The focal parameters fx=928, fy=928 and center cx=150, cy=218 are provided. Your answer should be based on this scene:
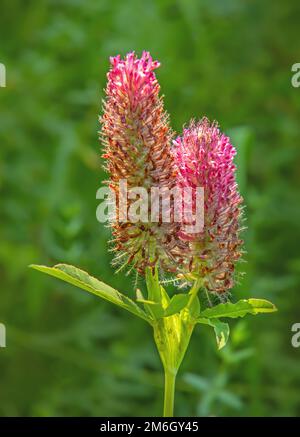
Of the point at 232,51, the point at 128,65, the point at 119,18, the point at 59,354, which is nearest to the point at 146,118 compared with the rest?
Result: the point at 128,65

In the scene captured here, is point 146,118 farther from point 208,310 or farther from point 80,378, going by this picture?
point 80,378

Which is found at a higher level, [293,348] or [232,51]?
[232,51]

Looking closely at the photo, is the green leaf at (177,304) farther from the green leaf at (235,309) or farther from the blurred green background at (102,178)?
the blurred green background at (102,178)

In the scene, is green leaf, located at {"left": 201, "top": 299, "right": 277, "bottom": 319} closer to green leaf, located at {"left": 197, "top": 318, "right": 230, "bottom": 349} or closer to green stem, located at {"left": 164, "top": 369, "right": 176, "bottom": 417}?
green leaf, located at {"left": 197, "top": 318, "right": 230, "bottom": 349}

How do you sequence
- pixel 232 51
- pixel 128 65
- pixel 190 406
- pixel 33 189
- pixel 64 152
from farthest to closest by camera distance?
pixel 232 51
pixel 33 189
pixel 64 152
pixel 190 406
pixel 128 65

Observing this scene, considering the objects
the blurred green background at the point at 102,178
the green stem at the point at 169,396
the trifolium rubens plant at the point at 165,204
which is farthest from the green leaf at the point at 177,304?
the blurred green background at the point at 102,178

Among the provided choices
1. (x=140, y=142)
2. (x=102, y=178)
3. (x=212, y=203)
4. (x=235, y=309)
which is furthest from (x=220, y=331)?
(x=102, y=178)
